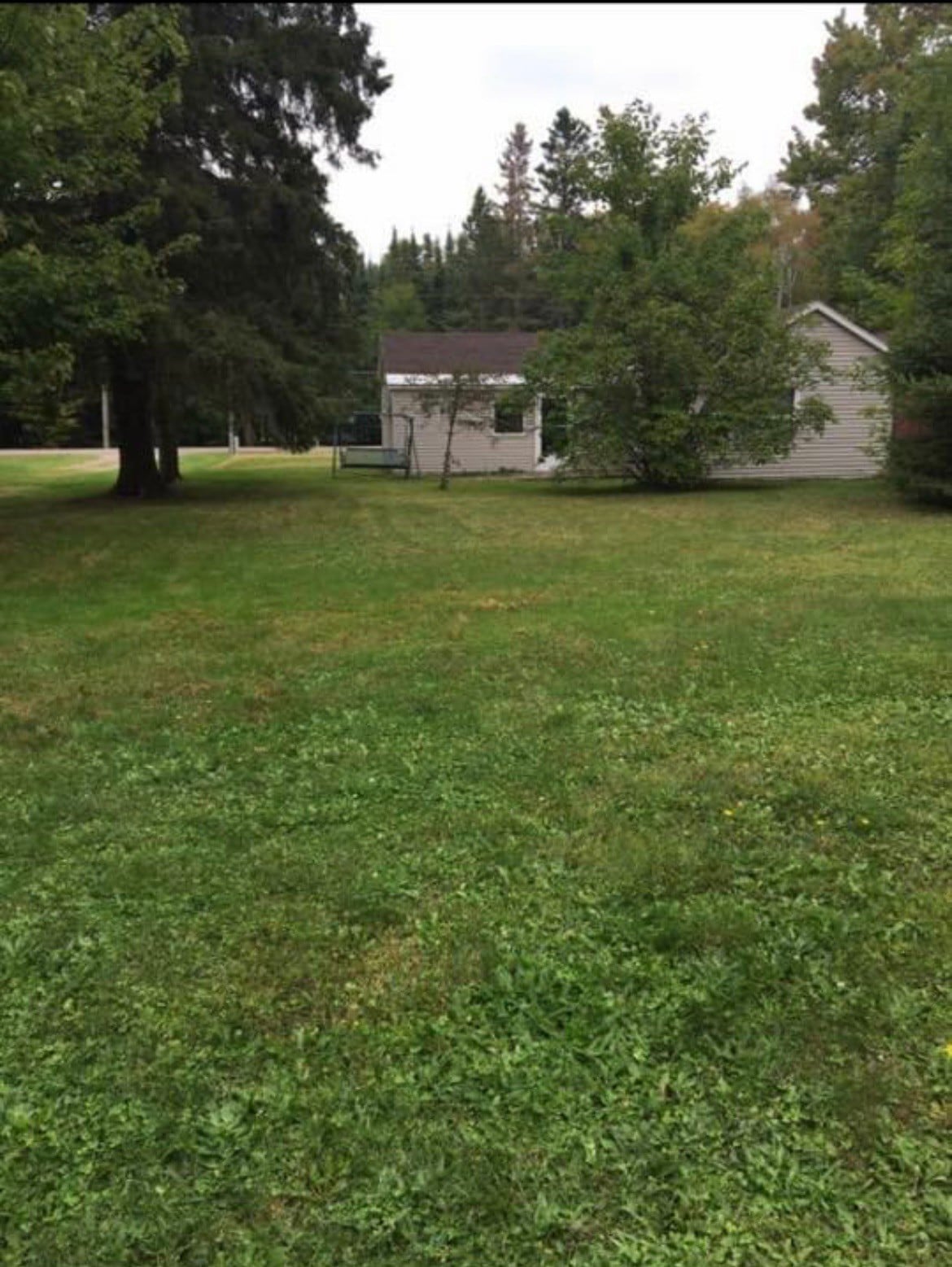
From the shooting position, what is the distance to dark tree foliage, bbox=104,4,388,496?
46.0 ft

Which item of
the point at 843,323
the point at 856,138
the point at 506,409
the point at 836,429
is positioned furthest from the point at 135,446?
the point at 856,138

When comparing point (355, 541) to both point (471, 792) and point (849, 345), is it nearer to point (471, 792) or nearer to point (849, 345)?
point (471, 792)

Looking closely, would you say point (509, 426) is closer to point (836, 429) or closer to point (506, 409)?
point (506, 409)

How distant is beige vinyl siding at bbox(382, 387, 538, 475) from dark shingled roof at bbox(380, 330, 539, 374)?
1.42 metres

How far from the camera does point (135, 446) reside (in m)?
17.2

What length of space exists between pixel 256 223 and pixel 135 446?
4.52 metres

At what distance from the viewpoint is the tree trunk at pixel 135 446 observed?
54.4 feet

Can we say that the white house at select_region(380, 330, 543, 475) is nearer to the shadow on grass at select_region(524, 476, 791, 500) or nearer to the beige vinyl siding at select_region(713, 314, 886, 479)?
the shadow on grass at select_region(524, 476, 791, 500)

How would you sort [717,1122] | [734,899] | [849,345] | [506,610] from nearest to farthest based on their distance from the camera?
1. [717,1122]
2. [734,899]
3. [506,610]
4. [849,345]

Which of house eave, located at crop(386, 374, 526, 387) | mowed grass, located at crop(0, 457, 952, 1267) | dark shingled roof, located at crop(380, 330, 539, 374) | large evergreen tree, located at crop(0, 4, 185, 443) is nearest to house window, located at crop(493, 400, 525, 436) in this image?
house eave, located at crop(386, 374, 526, 387)

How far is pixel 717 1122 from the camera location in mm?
2146

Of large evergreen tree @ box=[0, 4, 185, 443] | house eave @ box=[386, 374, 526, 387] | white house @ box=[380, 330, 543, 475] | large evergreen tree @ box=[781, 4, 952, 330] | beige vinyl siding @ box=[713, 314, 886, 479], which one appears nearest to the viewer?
large evergreen tree @ box=[0, 4, 185, 443]

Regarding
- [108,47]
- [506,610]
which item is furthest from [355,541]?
[108,47]

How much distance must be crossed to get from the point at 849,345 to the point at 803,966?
2110cm
